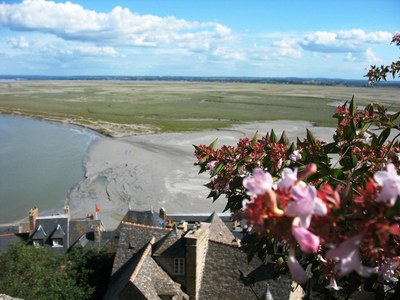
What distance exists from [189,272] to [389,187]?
14298 millimetres

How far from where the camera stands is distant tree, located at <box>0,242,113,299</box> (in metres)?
16.5

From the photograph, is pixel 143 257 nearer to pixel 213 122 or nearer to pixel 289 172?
pixel 289 172

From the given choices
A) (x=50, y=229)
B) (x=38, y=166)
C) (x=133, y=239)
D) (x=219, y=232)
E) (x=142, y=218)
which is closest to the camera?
(x=133, y=239)

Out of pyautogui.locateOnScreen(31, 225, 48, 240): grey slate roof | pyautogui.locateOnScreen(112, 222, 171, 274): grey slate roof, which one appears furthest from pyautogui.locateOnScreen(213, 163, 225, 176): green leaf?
pyautogui.locateOnScreen(31, 225, 48, 240): grey slate roof

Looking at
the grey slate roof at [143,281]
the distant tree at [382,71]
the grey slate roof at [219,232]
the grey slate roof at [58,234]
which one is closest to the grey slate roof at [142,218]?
the grey slate roof at [219,232]

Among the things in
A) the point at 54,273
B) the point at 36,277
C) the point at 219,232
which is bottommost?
the point at 54,273

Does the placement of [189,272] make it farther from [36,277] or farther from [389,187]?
[389,187]

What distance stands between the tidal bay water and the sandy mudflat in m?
1.61

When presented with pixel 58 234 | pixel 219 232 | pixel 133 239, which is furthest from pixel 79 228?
pixel 219 232

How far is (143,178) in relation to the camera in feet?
131

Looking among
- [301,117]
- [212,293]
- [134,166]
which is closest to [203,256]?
[212,293]

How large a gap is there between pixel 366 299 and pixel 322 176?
203 cm

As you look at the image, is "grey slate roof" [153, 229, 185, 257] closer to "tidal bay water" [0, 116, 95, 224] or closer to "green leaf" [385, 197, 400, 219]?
"green leaf" [385, 197, 400, 219]

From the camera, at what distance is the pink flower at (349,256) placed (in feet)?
4.80
